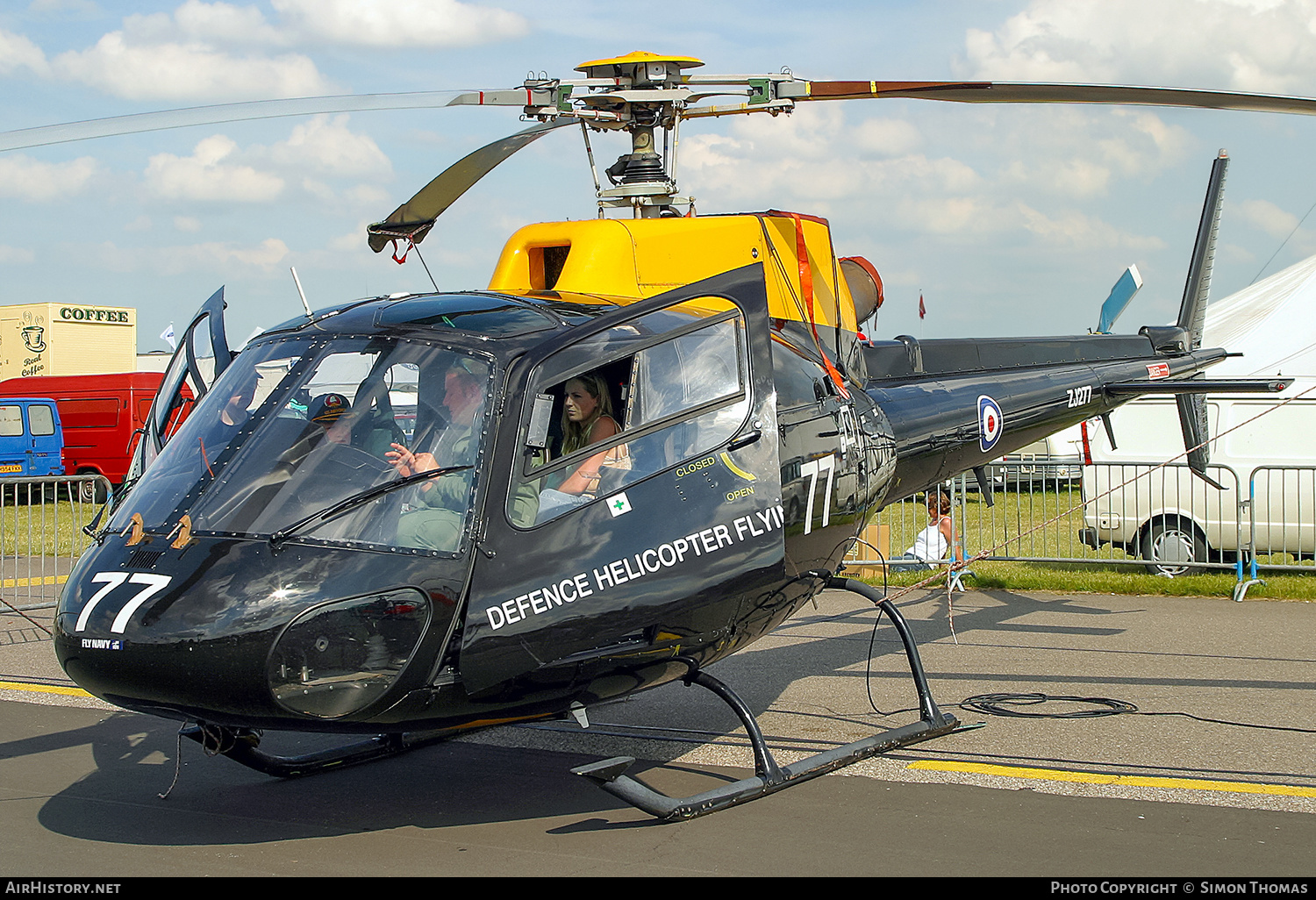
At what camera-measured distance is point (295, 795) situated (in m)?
5.59

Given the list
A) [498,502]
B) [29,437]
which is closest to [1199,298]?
[498,502]

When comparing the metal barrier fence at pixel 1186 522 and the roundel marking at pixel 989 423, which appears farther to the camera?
the metal barrier fence at pixel 1186 522

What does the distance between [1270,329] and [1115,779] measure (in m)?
14.4

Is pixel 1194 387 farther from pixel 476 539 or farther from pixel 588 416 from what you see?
pixel 476 539

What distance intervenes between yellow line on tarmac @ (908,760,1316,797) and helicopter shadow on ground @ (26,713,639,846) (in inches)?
68.2

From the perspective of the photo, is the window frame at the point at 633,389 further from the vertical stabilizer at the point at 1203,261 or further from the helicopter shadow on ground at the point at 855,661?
the vertical stabilizer at the point at 1203,261

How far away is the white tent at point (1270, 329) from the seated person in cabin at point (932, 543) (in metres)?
4.88

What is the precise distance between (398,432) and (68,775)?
2.96m

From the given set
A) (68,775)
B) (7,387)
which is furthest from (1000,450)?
(7,387)

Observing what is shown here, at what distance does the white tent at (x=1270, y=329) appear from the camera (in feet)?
53.8

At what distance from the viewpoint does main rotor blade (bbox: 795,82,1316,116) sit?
642cm

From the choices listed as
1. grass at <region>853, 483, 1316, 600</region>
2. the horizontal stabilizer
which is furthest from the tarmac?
grass at <region>853, 483, 1316, 600</region>

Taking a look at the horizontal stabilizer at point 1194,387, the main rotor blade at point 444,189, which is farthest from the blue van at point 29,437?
the horizontal stabilizer at point 1194,387

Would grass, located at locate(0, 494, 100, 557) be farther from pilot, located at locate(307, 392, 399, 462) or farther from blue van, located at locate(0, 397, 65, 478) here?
pilot, located at locate(307, 392, 399, 462)
